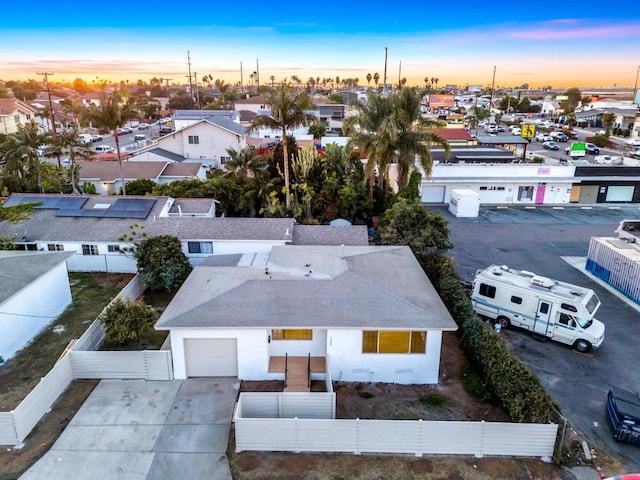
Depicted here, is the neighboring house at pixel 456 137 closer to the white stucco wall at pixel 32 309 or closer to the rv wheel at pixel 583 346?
the rv wheel at pixel 583 346

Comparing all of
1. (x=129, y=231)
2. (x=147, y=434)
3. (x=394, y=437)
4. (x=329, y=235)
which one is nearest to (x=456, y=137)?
(x=329, y=235)

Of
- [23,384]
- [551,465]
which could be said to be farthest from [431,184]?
[23,384]

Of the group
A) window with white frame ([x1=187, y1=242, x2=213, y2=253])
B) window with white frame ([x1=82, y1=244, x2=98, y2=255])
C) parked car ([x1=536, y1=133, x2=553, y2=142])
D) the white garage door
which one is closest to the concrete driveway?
the white garage door

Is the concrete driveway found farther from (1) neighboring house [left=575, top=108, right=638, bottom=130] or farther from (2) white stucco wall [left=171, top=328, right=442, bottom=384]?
(1) neighboring house [left=575, top=108, right=638, bottom=130]

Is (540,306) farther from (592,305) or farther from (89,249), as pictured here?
(89,249)

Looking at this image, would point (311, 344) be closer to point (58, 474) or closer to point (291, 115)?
point (58, 474)

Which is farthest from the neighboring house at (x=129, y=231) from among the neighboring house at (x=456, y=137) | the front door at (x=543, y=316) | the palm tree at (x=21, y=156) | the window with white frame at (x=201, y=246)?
the neighboring house at (x=456, y=137)
